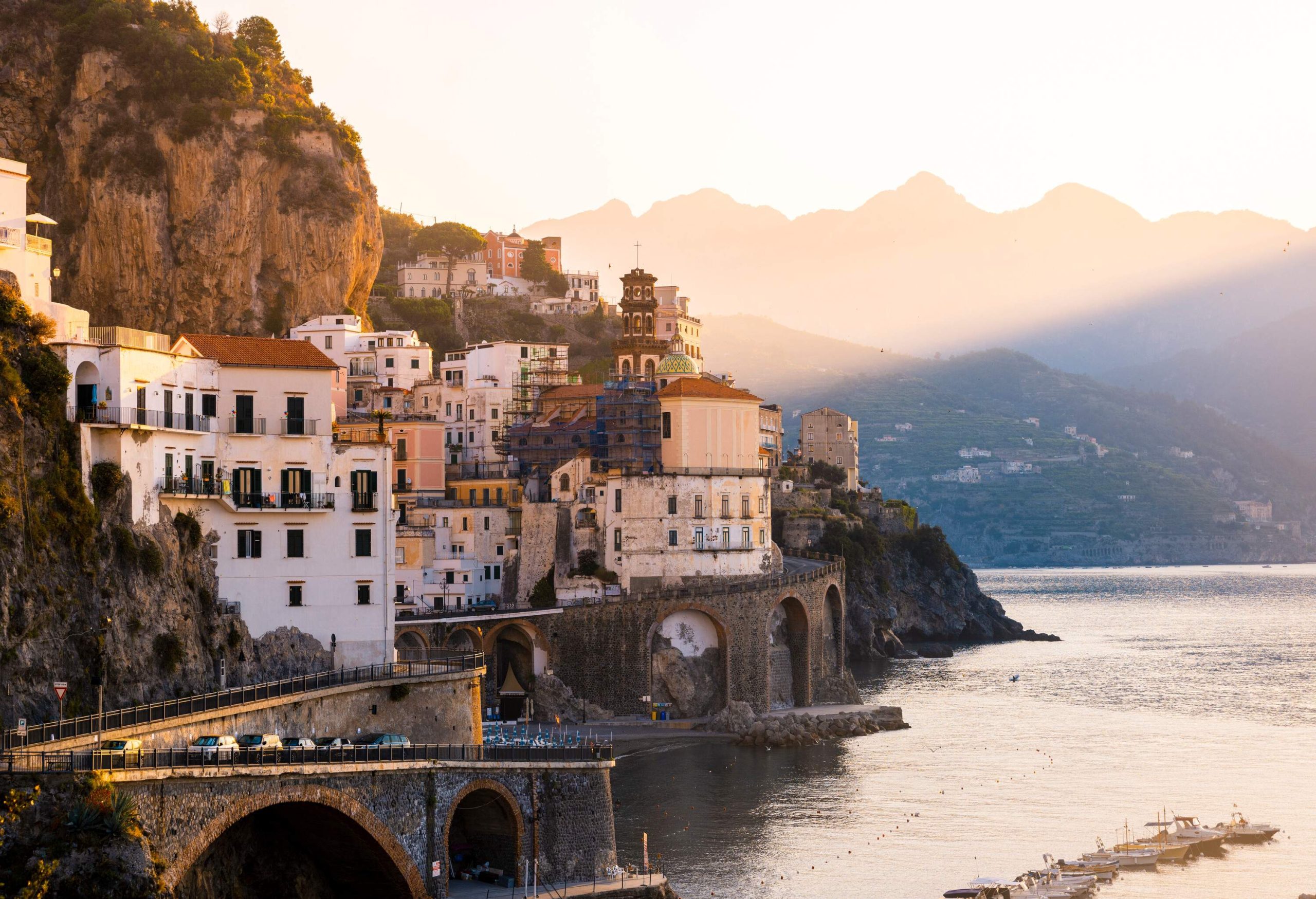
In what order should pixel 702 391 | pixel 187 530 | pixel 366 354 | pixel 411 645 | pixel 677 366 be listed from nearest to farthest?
pixel 187 530
pixel 411 645
pixel 702 391
pixel 677 366
pixel 366 354

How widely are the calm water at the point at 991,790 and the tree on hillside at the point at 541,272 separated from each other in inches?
2548

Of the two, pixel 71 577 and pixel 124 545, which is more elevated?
pixel 124 545

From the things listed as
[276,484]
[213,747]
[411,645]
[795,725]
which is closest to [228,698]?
[213,747]

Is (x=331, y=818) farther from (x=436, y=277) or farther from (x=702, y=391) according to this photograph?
(x=436, y=277)

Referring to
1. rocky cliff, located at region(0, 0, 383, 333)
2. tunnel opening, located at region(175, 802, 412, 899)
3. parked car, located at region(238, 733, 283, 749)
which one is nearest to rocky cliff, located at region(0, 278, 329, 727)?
parked car, located at region(238, 733, 283, 749)

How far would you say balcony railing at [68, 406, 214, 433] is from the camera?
5128 cm

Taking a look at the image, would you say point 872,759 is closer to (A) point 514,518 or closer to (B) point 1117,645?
(A) point 514,518

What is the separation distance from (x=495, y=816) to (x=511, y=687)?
118ft

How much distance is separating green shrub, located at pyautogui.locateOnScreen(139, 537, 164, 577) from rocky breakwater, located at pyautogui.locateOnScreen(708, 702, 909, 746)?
38.9 m

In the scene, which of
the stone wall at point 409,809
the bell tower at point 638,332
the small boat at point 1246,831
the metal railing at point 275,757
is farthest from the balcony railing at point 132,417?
the bell tower at point 638,332

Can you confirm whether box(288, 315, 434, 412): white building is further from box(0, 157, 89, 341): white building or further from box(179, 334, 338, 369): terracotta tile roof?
box(0, 157, 89, 341): white building

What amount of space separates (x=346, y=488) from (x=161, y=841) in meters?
23.6

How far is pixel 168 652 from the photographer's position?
5209 centimetres

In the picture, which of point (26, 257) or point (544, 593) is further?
point (544, 593)
